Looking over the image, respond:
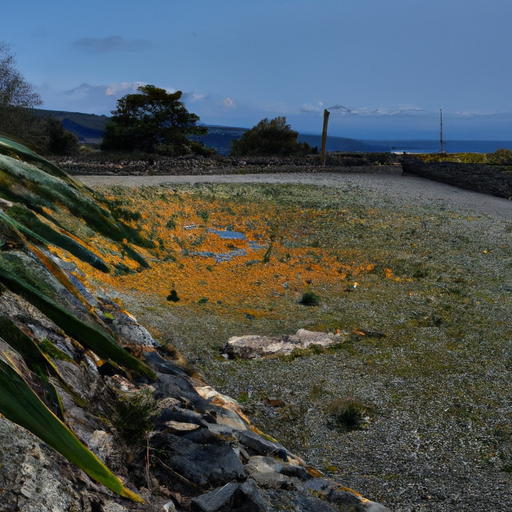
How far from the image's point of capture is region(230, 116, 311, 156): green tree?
29.8 meters

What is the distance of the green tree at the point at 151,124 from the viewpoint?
25984 millimetres

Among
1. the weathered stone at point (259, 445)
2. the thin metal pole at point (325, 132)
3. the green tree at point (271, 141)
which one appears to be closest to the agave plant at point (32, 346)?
the weathered stone at point (259, 445)

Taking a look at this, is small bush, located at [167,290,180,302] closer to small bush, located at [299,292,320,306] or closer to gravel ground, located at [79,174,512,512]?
gravel ground, located at [79,174,512,512]

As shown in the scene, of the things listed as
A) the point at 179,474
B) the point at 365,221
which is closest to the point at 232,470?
the point at 179,474

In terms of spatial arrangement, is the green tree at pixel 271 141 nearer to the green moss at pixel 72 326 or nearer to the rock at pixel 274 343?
the rock at pixel 274 343

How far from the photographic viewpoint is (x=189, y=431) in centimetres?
325

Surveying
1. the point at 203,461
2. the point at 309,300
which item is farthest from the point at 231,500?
the point at 309,300

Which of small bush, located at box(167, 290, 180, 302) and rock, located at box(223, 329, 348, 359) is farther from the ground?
small bush, located at box(167, 290, 180, 302)

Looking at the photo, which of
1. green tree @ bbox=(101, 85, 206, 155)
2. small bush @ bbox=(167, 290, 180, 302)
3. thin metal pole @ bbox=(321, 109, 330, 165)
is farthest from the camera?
green tree @ bbox=(101, 85, 206, 155)

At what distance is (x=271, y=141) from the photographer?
30.1 m

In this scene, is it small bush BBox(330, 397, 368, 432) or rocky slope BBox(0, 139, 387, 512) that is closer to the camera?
rocky slope BBox(0, 139, 387, 512)

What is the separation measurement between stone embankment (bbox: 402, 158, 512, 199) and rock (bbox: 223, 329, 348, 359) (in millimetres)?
12625

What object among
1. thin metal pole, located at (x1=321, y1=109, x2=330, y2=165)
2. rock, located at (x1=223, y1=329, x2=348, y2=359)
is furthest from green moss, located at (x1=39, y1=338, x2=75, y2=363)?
thin metal pole, located at (x1=321, y1=109, x2=330, y2=165)

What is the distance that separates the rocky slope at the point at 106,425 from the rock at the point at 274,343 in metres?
1.01
